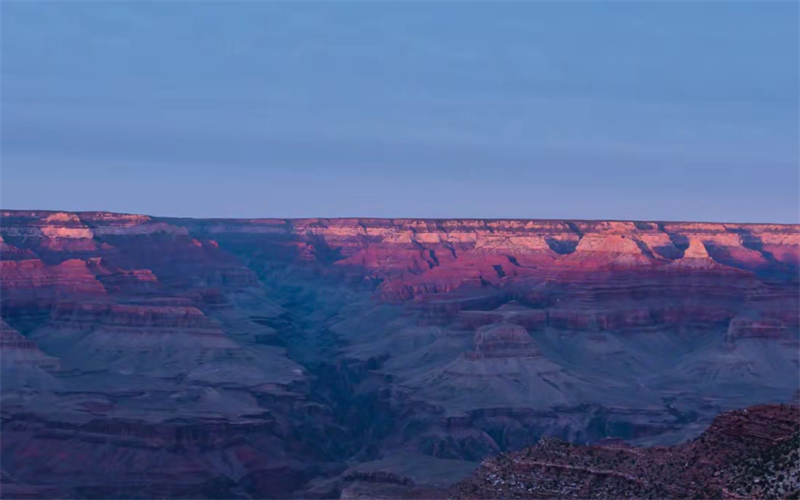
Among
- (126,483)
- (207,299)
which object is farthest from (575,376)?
(207,299)

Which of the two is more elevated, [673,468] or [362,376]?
[673,468]

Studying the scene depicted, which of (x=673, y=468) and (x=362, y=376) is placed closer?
(x=673, y=468)

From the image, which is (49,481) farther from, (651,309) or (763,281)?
(763,281)

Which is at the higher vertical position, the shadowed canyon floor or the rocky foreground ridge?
the rocky foreground ridge

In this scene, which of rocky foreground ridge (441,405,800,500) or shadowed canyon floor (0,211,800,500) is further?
shadowed canyon floor (0,211,800,500)

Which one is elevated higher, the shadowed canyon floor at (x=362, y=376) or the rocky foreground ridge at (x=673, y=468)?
the rocky foreground ridge at (x=673, y=468)

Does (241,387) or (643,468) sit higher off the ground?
(643,468)

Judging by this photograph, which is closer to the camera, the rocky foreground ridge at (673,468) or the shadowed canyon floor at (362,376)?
the rocky foreground ridge at (673,468)

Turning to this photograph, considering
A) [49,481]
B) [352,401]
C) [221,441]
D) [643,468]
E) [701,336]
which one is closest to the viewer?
[643,468]
